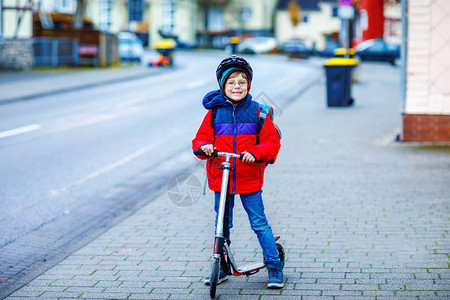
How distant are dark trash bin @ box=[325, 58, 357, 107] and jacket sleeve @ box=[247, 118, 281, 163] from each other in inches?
524

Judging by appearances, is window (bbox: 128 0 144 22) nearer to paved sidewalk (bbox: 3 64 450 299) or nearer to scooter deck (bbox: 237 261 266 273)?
paved sidewalk (bbox: 3 64 450 299)

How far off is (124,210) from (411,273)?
3735 mm

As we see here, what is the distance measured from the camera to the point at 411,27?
36.3ft

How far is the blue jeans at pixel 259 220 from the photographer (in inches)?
184

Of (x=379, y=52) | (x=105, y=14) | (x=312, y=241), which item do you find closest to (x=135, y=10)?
(x=105, y=14)

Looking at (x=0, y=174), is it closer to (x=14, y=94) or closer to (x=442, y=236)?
(x=442, y=236)

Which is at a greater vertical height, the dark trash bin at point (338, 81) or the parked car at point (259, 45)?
the parked car at point (259, 45)

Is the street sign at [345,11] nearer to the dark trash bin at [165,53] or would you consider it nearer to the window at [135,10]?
the dark trash bin at [165,53]

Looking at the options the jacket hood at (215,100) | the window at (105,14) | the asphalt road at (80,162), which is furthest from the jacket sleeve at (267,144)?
the window at (105,14)

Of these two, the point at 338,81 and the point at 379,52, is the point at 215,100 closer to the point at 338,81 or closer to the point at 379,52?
the point at 338,81

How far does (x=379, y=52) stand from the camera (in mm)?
41438

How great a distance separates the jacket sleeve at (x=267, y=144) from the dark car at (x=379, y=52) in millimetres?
37400

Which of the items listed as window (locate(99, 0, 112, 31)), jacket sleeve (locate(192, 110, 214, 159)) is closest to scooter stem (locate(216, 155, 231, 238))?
jacket sleeve (locate(192, 110, 214, 159))

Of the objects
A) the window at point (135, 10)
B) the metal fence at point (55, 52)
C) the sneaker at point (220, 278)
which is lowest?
the sneaker at point (220, 278)
